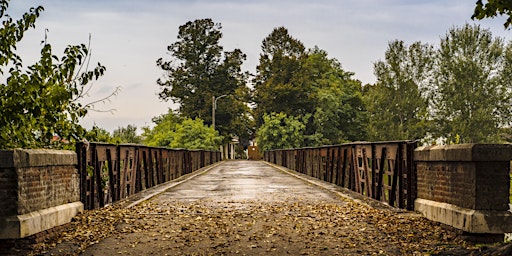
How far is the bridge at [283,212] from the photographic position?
311 inches

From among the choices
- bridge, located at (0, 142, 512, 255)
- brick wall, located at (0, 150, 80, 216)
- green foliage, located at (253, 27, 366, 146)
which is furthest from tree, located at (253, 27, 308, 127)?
brick wall, located at (0, 150, 80, 216)

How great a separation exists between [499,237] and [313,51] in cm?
7447

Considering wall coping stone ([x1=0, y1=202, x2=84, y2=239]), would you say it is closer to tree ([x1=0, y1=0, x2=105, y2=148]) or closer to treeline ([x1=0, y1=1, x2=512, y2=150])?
tree ([x1=0, y1=0, x2=105, y2=148])

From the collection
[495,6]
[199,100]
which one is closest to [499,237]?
[495,6]

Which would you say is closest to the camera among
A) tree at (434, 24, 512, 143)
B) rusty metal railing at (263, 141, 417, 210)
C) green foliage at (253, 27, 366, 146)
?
rusty metal railing at (263, 141, 417, 210)

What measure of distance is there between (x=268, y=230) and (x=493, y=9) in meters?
4.52

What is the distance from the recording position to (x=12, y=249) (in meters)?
7.54

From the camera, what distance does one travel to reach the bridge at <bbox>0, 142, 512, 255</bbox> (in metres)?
7.90

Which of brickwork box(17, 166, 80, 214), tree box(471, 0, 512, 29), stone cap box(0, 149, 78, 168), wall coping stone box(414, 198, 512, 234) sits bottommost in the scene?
wall coping stone box(414, 198, 512, 234)

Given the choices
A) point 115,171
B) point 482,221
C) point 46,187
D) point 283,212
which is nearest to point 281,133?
point 115,171

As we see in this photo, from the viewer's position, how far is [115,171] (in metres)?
13.1

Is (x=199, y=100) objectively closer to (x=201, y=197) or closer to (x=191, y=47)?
(x=191, y=47)

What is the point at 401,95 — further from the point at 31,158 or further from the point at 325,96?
the point at 31,158

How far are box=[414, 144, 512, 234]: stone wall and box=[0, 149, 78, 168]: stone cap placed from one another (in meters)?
5.88
